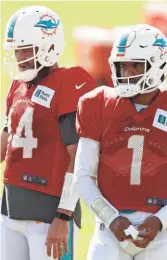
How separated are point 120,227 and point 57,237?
516 mm

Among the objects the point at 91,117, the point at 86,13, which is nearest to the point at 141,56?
the point at 91,117

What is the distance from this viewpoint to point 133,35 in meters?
4.33

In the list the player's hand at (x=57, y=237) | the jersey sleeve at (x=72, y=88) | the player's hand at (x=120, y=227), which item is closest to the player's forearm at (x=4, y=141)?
the jersey sleeve at (x=72, y=88)

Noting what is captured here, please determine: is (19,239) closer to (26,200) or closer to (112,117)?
(26,200)

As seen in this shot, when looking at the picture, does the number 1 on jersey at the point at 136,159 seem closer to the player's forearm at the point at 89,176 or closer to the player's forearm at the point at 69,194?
the player's forearm at the point at 89,176

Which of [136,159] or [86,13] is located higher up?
[136,159]

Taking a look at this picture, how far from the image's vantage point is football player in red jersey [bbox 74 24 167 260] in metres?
4.16

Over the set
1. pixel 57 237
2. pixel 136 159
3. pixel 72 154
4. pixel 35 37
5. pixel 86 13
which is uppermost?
pixel 35 37

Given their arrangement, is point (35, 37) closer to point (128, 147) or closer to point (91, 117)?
point (91, 117)

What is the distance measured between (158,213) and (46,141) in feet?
2.57

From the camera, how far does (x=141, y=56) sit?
428 centimetres

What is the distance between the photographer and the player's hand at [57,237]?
453 centimetres

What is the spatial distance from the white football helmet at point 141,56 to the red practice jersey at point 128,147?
68 millimetres

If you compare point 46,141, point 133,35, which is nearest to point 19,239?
point 46,141
